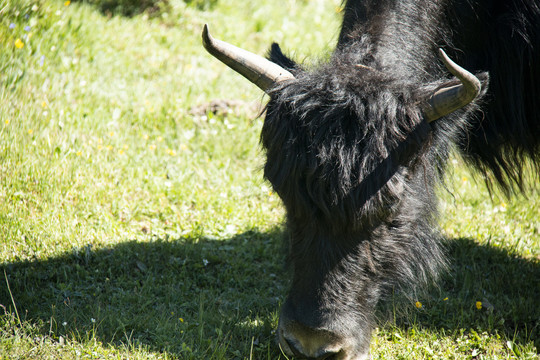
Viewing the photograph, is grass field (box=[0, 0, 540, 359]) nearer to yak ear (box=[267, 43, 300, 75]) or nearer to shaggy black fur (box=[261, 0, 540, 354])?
yak ear (box=[267, 43, 300, 75])

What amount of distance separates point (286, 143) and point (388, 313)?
1.55 m

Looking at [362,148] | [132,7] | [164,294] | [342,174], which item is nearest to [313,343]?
[342,174]

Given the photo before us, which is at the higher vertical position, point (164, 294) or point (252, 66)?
point (252, 66)

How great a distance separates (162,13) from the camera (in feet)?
29.5

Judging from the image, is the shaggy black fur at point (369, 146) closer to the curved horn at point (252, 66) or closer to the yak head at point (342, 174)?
the yak head at point (342, 174)

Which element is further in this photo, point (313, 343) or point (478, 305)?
point (478, 305)

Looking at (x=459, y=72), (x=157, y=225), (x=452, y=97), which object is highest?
(x=459, y=72)

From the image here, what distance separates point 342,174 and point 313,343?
97cm

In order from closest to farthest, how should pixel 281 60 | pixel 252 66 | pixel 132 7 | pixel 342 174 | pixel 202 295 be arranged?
pixel 342 174
pixel 252 66
pixel 281 60
pixel 202 295
pixel 132 7

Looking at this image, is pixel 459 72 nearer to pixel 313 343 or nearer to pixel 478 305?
pixel 313 343

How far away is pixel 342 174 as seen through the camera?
3.13 m

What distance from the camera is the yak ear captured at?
378 cm

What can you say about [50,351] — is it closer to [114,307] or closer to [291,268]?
[114,307]

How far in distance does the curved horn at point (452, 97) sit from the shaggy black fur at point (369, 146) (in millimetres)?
76
